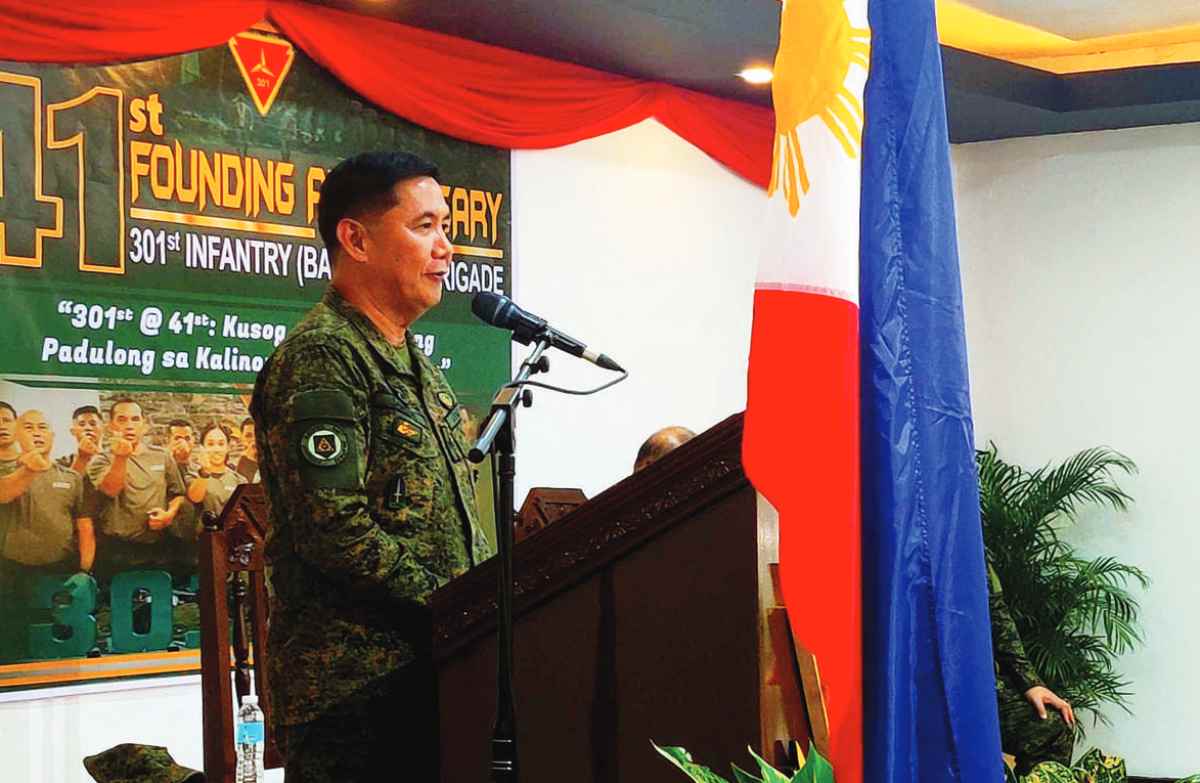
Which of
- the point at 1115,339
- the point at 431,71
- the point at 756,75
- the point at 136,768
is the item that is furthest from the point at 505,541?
the point at 1115,339

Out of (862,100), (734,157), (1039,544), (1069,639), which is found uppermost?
(734,157)

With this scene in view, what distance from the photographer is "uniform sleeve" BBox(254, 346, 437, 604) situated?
7.29 ft

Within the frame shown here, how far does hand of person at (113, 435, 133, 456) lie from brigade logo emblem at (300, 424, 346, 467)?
265 centimetres

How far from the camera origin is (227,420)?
16.5ft

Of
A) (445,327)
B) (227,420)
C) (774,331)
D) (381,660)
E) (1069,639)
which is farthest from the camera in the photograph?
(1069,639)

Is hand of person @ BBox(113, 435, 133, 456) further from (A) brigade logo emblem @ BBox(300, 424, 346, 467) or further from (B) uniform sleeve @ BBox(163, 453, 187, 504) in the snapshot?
(A) brigade logo emblem @ BBox(300, 424, 346, 467)

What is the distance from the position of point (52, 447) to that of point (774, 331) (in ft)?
11.3

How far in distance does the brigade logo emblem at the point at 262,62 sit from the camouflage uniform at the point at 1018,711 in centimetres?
283

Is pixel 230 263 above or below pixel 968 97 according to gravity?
below

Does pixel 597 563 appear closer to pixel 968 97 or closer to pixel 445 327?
pixel 445 327

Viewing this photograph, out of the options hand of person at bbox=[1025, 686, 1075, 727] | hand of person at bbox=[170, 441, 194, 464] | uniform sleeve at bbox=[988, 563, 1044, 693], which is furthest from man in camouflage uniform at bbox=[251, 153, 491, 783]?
hand of person at bbox=[170, 441, 194, 464]

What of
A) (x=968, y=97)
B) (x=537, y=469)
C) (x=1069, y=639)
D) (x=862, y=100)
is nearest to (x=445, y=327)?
(x=537, y=469)

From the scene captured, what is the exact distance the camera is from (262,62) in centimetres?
522

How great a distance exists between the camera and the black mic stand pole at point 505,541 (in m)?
1.98
